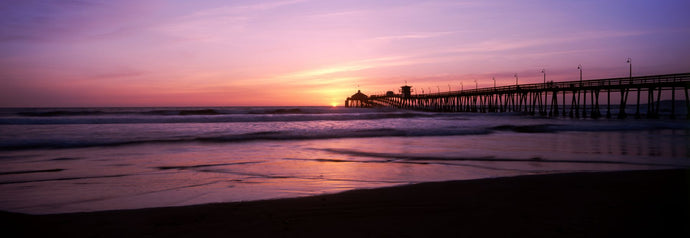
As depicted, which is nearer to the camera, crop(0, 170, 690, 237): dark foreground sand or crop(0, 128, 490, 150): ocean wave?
crop(0, 170, 690, 237): dark foreground sand

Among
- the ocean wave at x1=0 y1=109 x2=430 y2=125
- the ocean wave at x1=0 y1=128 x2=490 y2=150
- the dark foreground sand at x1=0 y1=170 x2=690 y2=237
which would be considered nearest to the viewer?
the dark foreground sand at x1=0 y1=170 x2=690 y2=237

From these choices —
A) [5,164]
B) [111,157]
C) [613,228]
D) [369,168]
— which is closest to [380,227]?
[613,228]

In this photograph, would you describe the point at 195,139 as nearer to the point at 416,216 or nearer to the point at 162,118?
the point at 416,216

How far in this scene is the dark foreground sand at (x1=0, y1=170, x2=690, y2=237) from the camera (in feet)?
10.7

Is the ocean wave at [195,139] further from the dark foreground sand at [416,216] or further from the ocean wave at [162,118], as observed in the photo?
the ocean wave at [162,118]

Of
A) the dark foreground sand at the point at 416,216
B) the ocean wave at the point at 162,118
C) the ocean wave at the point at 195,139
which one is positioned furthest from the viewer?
the ocean wave at the point at 162,118

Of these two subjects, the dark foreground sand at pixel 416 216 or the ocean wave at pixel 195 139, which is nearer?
the dark foreground sand at pixel 416 216

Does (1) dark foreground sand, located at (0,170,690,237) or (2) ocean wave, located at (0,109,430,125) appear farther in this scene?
(2) ocean wave, located at (0,109,430,125)

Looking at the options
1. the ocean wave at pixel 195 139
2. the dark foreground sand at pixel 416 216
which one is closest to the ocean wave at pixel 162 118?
the ocean wave at pixel 195 139

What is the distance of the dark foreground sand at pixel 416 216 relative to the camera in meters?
3.27

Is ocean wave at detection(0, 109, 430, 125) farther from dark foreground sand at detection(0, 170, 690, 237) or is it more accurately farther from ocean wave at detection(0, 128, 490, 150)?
dark foreground sand at detection(0, 170, 690, 237)

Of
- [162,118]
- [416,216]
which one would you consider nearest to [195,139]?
[416,216]

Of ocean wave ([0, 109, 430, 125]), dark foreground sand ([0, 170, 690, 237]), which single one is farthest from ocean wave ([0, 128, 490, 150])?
ocean wave ([0, 109, 430, 125])

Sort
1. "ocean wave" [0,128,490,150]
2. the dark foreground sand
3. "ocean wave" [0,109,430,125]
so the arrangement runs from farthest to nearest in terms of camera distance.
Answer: "ocean wave" [0,109,430,125] < "ocean wave" [0,128,490,150] < the dark foreground sand
